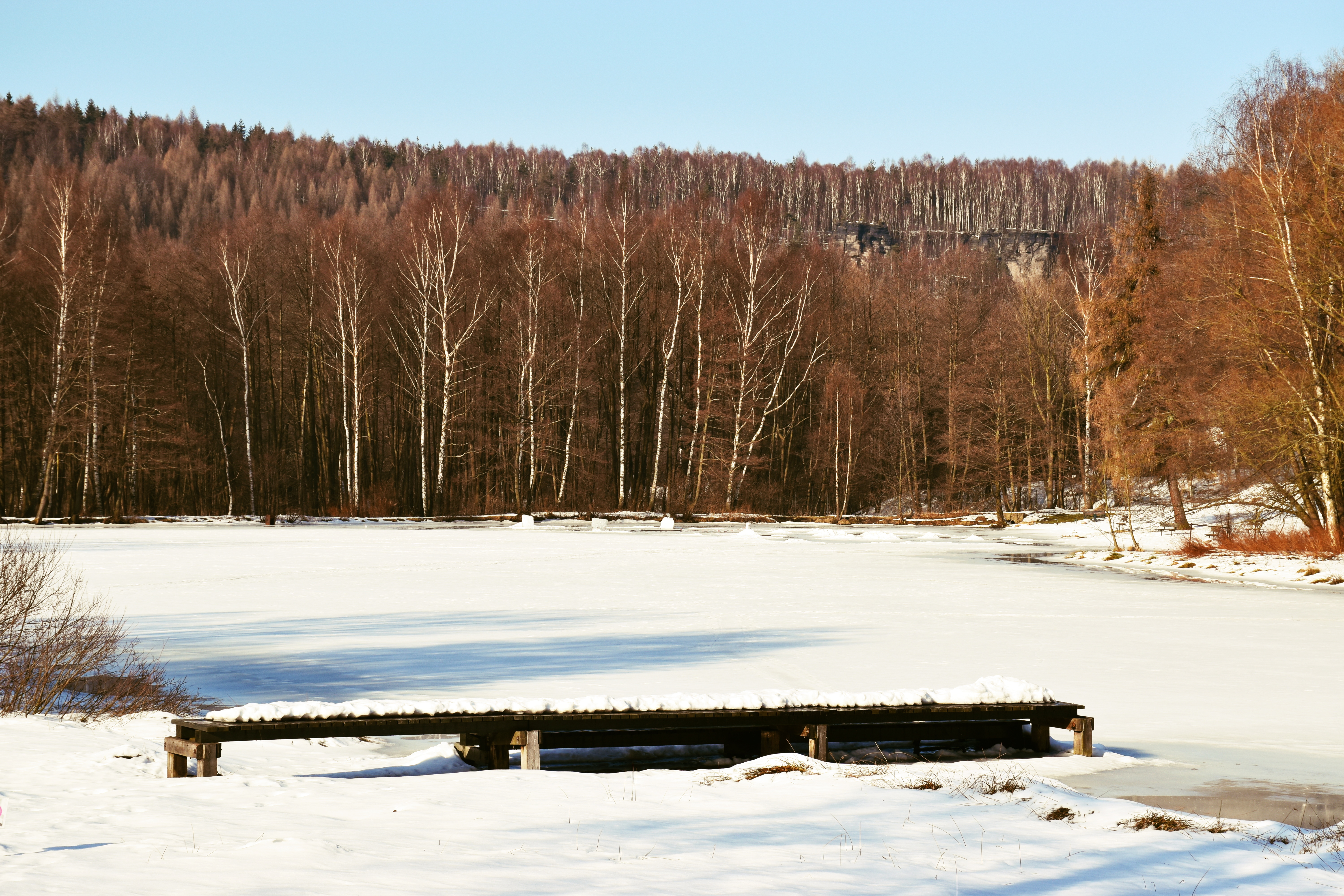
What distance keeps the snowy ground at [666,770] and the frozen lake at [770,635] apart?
0.08 m

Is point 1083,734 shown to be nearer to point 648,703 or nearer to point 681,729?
point 681,729

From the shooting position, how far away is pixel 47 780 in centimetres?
695

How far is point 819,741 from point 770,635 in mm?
6547

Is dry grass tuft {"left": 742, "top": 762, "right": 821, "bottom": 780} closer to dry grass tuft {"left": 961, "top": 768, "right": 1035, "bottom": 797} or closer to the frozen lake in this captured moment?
dry grass tuft {"left": 961, "top": 768, "right": 1035, "bottom": 797}

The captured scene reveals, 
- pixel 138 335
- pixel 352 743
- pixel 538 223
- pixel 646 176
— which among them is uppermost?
pixel 646 176

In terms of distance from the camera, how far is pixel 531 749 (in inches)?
319

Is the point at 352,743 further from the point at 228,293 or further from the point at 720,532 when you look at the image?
the point at 228,293

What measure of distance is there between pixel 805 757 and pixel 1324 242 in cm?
2610

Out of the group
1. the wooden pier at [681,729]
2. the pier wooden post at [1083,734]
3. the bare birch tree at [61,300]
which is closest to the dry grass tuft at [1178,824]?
the pier wooden post at [1083,734]

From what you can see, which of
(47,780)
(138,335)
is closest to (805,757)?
(47,780)

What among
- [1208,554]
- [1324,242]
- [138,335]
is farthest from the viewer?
[138,335]

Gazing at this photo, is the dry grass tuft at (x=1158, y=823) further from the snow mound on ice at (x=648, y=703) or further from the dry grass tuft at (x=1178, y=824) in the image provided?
the snow mound on ice at (x=648, y=703)

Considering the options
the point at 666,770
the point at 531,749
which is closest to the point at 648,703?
the point at 666,770

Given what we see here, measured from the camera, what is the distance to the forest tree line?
30750 millimetres
